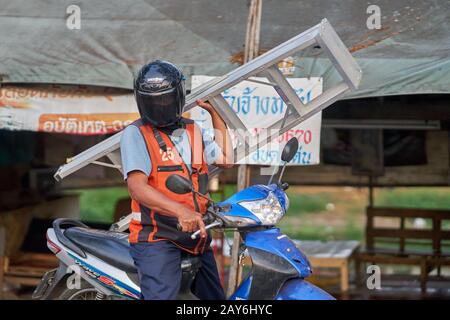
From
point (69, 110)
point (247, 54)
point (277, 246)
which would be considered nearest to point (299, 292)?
point (277, 246)

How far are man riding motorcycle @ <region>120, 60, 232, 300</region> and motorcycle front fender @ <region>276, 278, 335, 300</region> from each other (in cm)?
48

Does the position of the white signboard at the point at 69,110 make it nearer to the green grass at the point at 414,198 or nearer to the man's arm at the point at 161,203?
the man's arm at the point at 161,203

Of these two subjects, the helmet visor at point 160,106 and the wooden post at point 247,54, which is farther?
the wooden post at point 247,54

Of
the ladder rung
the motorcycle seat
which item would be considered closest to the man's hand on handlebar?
the motorcycle seat

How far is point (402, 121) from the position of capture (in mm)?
Result: 7637

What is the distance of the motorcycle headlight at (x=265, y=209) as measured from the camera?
4.12m

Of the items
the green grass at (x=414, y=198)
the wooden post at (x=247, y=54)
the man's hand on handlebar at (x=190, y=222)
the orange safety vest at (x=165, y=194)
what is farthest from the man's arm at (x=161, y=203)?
the green grass at (x=414, y=198)

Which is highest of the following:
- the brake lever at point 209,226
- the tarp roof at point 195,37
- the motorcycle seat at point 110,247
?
the tarp roof at point 195,37

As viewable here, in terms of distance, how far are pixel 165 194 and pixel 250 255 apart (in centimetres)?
52

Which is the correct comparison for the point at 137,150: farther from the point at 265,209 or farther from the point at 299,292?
the point at 299,292

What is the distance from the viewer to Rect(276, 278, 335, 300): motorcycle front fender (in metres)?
4.12

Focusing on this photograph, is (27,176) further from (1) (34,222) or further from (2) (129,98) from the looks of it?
(2) (129,98)

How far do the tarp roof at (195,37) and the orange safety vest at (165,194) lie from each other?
1.81 metres

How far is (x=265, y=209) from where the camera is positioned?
13.6 ft
